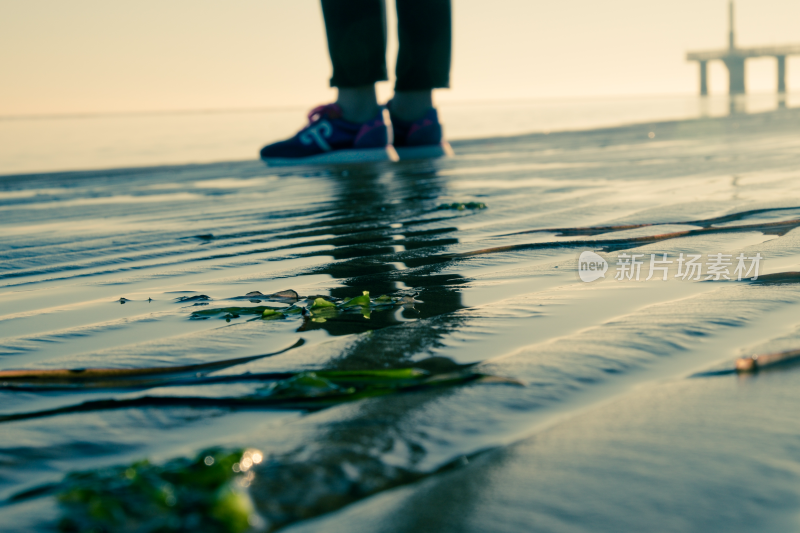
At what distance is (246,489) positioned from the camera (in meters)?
0.64

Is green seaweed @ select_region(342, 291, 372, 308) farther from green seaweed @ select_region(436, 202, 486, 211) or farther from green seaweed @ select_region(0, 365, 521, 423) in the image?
green seaweed @ select_region(436, 202, 486, 211)

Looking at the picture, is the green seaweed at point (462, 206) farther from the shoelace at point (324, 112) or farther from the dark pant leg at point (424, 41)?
the shoelace at point (324, 112)

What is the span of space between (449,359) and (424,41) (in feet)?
13.5

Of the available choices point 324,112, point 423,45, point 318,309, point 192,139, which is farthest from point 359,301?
point 192,139

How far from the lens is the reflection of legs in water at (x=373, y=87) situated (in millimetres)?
4594

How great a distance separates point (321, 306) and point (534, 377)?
0.50 m

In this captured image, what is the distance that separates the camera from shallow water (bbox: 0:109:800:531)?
622mm

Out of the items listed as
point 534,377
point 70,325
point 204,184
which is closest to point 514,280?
point 534,377

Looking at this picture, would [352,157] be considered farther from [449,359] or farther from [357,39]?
[449,359]

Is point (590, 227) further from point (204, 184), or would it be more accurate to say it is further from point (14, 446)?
point (204, 184)

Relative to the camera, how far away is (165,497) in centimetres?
61

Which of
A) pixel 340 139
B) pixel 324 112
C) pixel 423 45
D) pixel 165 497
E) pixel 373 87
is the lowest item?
pixel 165 497

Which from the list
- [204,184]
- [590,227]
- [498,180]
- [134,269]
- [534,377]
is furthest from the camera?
[204,184]

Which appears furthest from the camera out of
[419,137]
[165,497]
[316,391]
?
[419,137]
